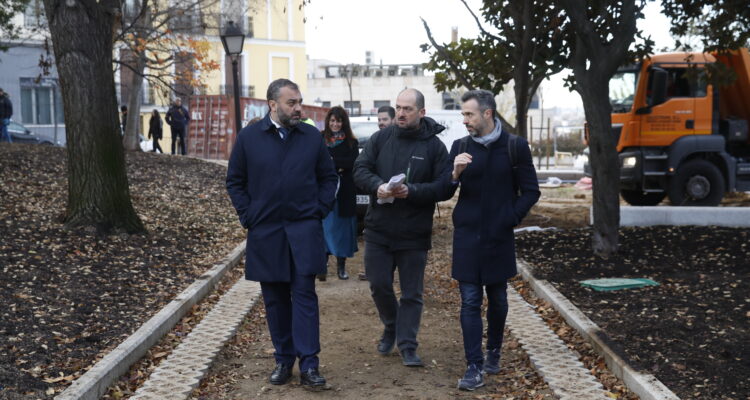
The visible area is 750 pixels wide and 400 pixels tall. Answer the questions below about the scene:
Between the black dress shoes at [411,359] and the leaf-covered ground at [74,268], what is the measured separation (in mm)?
2154

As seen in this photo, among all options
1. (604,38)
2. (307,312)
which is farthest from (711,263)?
(307,312)

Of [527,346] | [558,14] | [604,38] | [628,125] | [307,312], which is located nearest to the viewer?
[307,312]

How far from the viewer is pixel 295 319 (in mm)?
5699

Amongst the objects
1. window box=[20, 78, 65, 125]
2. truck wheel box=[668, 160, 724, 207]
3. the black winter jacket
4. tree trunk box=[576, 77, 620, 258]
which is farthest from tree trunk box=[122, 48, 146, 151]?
tree trunk box=[576, 77, 620, 258]

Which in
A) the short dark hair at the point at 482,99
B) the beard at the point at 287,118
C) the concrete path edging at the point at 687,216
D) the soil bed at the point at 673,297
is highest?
the short dark hair at the point at 482,99

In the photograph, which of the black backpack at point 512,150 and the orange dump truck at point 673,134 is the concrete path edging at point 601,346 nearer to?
the black backpack at point 512,150

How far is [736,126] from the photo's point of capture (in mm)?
17578

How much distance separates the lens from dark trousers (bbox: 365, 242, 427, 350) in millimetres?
6238

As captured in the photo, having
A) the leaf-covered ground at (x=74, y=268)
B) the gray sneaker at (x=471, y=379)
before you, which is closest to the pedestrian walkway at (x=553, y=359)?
the gray sneaker at (x=471, y=379)

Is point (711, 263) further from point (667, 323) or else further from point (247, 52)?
point (247, 52)

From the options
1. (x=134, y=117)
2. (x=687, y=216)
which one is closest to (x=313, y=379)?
(x=687, y=216)

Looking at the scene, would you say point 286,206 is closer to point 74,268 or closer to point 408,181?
point 408,181

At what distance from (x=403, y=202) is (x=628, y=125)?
38.8 ft

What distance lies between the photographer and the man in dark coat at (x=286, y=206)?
18.5ft
